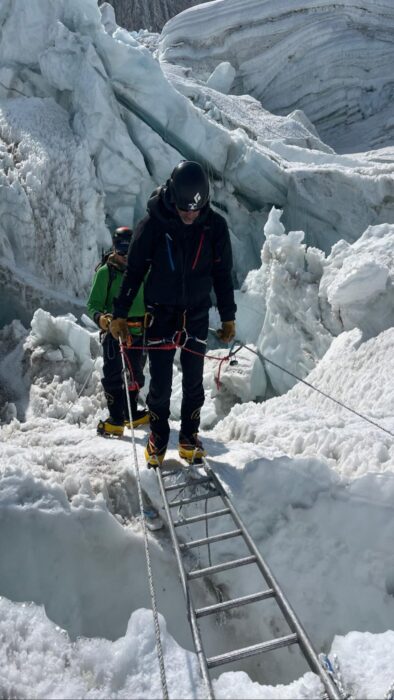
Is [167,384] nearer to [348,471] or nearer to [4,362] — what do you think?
[348,471]

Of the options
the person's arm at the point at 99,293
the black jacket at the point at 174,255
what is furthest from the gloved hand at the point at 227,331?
the person's arm at the point at 99,293

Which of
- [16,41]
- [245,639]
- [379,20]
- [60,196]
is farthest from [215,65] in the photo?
[245,639]

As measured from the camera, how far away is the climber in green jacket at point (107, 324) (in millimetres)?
3990

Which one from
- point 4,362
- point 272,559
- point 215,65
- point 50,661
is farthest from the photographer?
point 215,65

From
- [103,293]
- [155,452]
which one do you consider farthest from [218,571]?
[103,293]

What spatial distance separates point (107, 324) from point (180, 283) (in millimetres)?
1018

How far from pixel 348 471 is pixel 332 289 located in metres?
2.99

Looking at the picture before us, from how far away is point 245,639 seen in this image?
2543mm

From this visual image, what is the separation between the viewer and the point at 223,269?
315cm

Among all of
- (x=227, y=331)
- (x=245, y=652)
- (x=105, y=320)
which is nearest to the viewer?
(x=245, y=652)

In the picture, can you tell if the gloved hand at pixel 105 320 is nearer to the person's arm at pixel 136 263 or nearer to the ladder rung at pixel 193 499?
the person's arm at pixel 136 263

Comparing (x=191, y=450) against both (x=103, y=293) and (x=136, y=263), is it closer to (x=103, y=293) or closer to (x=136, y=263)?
(x=136, y=263)

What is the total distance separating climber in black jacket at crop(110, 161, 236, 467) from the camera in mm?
2869

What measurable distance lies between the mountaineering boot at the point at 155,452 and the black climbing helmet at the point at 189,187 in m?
1.24
